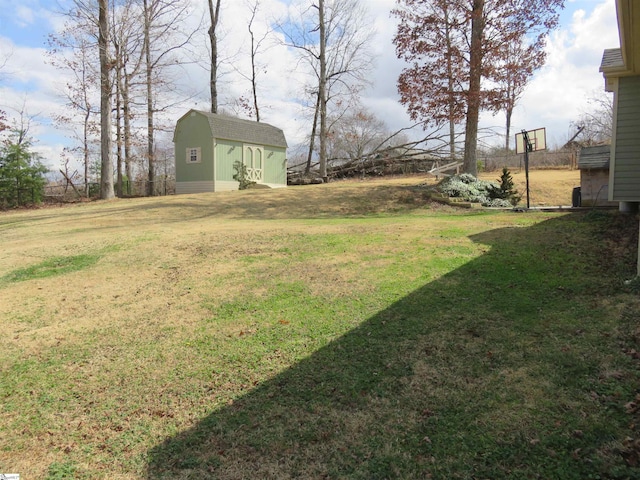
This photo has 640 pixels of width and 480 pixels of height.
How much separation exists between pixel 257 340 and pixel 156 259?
3.53 metres

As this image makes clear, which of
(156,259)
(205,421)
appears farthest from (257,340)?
(156,259)

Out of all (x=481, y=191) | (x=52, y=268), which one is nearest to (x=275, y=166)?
(x=481, y=191)

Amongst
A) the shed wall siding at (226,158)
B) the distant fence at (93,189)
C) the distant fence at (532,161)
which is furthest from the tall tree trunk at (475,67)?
the distant fence at (93,189)

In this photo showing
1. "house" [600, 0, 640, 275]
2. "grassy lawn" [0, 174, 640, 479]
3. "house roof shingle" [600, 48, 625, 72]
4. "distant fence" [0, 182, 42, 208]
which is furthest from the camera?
"distant fence" [0, 182, 42, 208]

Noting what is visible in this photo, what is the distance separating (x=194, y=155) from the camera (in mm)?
22453

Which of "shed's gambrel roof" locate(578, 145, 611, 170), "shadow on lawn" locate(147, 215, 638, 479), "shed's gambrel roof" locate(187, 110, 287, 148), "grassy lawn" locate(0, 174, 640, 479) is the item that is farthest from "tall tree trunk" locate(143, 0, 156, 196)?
"shadow on lawn" locate(147, 215, 638, 479)

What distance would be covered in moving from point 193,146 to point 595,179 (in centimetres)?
1887

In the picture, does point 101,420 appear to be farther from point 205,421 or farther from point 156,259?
point 156,259

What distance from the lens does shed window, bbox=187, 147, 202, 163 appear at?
22156 mm

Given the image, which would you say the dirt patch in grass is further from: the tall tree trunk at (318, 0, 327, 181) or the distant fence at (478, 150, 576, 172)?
the tall tree trunk at (318, 0, 327, 181)

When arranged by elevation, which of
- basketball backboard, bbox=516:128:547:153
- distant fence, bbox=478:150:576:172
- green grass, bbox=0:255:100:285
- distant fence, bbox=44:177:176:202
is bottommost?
green grass, bbox=0:255:100:285

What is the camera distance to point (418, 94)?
14492mm

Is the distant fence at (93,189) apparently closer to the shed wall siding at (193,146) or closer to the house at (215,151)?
the shed wall siding at (193,146)

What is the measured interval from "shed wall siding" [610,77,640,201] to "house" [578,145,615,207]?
5.60 feet
